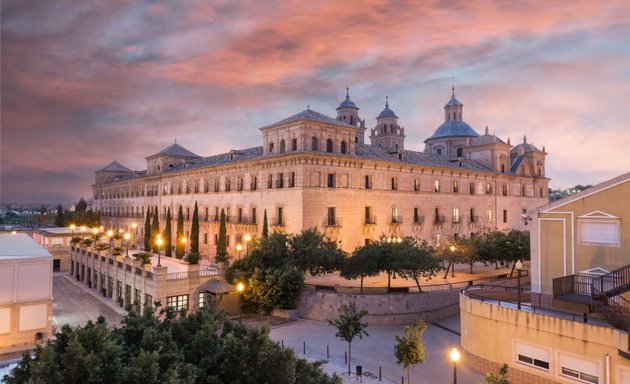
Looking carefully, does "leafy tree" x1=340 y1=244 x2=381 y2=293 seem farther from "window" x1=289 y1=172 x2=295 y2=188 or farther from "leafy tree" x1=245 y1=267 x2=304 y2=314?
"window" x1=289 y1=172 x2=295 y2=188

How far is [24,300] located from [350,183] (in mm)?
27131

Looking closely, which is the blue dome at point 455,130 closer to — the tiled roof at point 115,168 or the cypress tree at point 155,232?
the cypress tree at point 155,232

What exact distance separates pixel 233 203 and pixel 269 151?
8.29 meters

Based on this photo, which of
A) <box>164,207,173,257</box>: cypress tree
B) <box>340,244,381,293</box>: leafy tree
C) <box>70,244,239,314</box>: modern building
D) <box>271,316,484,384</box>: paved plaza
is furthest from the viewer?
<box>164,207,173,257</box>: cypress tree

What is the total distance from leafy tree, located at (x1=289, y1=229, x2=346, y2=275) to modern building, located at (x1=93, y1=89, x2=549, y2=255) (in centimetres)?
583

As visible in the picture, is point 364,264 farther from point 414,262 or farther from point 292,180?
point 292,180

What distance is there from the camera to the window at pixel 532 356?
18.3 m

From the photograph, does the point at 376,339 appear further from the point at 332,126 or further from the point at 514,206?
the point at 514,206

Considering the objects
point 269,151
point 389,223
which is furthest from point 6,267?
point 389,223

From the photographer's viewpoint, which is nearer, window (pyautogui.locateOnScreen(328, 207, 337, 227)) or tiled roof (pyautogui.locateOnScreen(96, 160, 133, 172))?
window (pyautogui.locateOnScreen(328, 207, 337, 227))

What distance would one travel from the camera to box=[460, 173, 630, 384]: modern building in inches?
669

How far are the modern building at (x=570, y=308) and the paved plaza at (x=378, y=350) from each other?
1.69 metres

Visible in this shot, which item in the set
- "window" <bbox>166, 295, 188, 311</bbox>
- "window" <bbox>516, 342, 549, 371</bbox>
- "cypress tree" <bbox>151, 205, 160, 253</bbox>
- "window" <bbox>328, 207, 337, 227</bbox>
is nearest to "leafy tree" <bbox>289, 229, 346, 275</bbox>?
"window" <bbox>328, 207, 337, 227</bbox>

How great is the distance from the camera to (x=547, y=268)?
71.8ft
